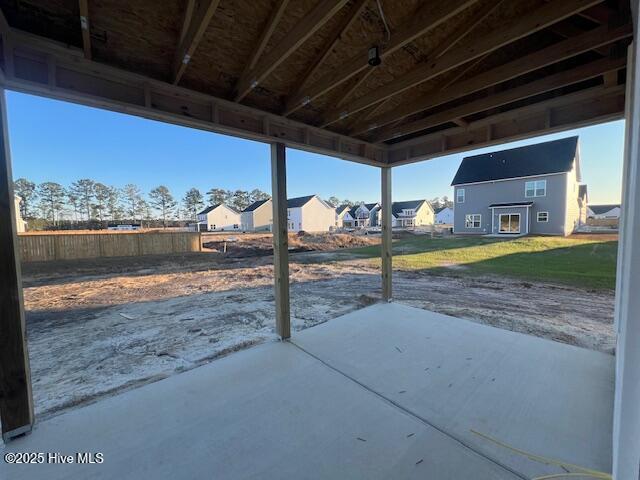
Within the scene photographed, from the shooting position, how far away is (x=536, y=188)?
16.3 m

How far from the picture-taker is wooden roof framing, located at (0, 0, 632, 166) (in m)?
1.80

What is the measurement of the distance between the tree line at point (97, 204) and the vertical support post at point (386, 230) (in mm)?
30687

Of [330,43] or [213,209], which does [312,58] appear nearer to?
[330,43]

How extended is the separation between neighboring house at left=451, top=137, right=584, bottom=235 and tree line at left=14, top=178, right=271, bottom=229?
33.8 m

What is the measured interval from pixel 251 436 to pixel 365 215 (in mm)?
40415

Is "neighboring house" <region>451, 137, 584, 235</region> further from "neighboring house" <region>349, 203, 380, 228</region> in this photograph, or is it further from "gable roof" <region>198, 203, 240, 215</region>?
"gable roof" <region>198, 203, 240, 215</region>

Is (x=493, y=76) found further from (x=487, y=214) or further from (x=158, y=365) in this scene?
(x=487, y=214)

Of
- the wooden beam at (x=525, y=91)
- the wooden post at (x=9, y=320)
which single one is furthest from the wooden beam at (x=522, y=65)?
the wooden post at (x=9, y=320)

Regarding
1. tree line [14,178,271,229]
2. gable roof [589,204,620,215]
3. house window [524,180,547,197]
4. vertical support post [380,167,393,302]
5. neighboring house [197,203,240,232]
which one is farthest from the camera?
gable roof [589,204,620,215]

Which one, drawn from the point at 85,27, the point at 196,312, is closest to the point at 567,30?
the point at 85,27

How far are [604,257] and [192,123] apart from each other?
1300 centimetres

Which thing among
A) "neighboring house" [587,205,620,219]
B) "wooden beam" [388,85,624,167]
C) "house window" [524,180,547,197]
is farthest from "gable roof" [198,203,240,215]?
"neighboring house" [587,205,620,219]

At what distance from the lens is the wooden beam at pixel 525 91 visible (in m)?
2.19

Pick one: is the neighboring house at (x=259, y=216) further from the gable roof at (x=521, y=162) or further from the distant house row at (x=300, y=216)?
the gable roof at (x=521, y=162)
